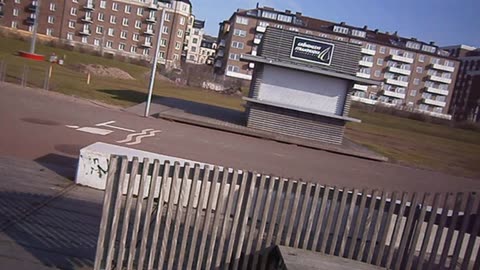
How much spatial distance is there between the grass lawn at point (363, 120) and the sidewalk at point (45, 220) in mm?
18050

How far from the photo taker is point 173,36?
8206 centimetres

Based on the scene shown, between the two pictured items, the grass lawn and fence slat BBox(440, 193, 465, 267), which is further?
the grass lawn

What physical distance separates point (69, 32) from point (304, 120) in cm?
6914

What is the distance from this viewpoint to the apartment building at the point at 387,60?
7975 centimetres

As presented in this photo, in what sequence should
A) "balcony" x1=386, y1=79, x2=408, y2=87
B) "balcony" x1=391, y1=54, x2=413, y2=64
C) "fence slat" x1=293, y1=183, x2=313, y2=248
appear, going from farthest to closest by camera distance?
"balcony" x1=386, y1=79, x2=408, y2=87, "balcony" x1=391, y1=54, x2=413, y2=64, "fence slat" x1=293, y1=183, x2=313, y2=248

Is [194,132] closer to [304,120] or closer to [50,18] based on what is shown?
[304,120]

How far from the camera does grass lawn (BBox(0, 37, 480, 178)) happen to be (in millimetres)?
27064

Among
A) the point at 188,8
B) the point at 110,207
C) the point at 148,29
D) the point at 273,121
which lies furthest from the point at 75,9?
the point at 110,207

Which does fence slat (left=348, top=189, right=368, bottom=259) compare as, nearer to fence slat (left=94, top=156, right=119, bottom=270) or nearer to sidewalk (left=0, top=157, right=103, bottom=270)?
fence slat (left=94, top=156, right=119, bottom=270)

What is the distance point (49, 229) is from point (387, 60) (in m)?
84.9

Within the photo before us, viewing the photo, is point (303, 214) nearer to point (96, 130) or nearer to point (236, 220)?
point (236, 220)

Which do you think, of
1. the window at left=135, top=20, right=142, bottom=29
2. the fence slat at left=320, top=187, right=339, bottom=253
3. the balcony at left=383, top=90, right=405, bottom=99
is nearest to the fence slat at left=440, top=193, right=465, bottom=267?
the fence slat at left=320, top=187, right=339, bottom=253

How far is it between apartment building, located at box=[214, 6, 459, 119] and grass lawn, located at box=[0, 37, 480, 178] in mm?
21894

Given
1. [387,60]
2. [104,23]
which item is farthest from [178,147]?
[387,60]
